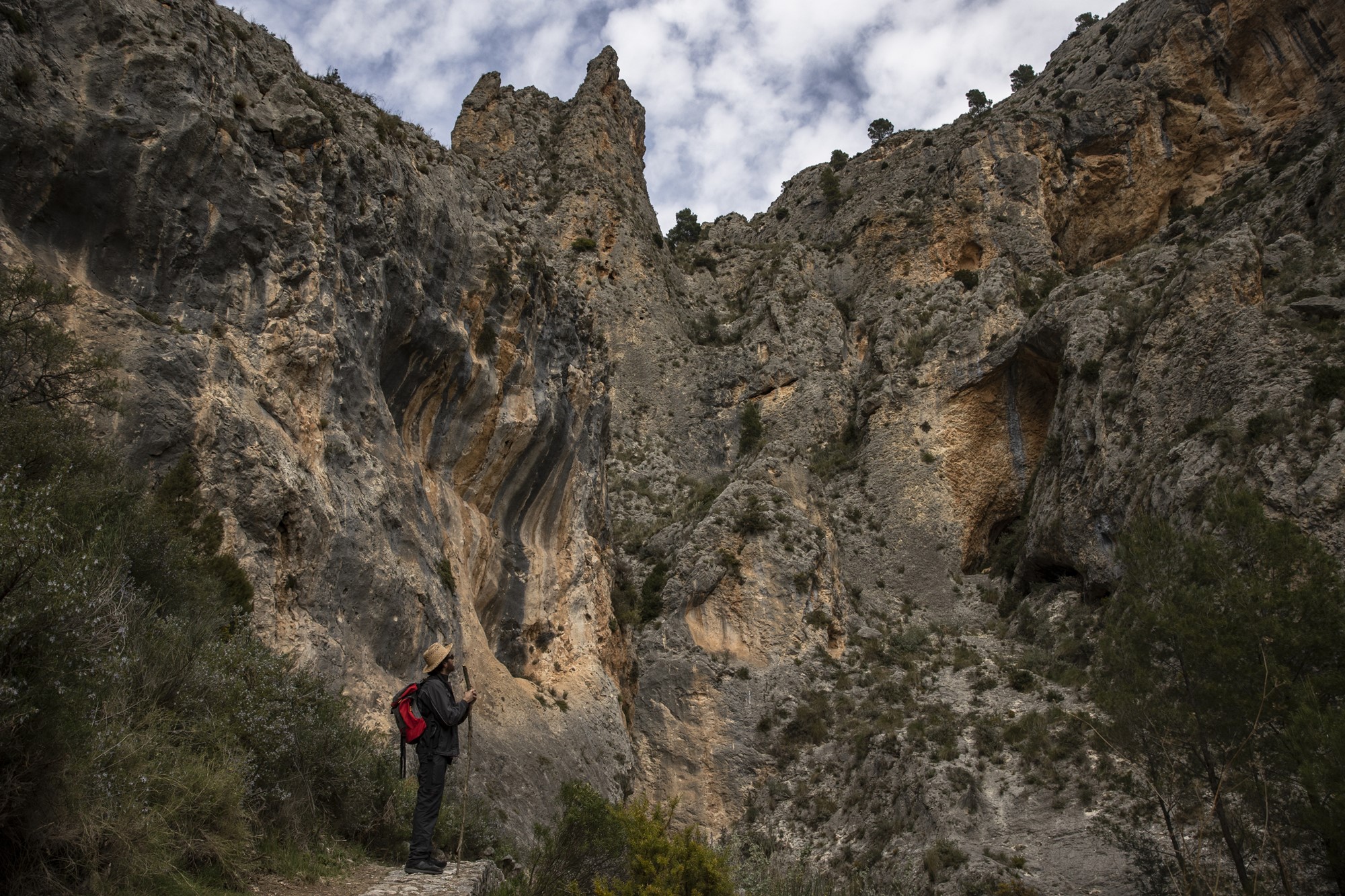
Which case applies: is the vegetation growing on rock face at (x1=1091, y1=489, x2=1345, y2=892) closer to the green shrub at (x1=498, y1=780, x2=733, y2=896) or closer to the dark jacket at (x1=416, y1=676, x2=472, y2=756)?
the green shrub at (x1=498, y1=780, x2=733, y2=896)

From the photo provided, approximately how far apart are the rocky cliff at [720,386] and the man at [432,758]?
4957mm

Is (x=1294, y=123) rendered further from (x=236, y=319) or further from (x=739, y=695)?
(x=236, y=319)

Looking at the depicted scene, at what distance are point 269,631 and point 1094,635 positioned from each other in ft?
68.4

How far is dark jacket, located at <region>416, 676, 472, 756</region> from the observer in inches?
295

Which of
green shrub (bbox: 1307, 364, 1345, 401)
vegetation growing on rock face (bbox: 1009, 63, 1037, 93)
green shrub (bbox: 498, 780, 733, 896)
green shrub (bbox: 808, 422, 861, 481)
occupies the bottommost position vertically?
green shrub (bbox: 498, 780, 733, 896)

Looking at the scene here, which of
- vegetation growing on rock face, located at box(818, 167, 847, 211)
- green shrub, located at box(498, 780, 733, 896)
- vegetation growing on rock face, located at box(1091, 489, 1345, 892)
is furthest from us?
vegetation growing on rock face, located at box(818, 167, 847, 211)

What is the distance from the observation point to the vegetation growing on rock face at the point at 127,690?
461 cm

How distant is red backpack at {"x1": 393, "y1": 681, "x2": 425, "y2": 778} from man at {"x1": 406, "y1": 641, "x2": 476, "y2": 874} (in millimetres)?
49

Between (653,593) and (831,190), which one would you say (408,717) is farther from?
(831,190)

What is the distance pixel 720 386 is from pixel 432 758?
34.8 meters

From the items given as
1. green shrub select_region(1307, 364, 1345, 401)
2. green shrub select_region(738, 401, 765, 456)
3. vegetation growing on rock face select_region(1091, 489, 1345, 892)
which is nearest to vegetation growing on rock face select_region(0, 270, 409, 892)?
vegetation growing on rock face select_region(1091, 489, 1345, 892)

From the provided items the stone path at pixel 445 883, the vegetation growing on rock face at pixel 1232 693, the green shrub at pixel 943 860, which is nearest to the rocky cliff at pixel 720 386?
the green shrub at pixel 943 860

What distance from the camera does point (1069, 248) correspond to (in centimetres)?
4372

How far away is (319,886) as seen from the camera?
6.54 metres
